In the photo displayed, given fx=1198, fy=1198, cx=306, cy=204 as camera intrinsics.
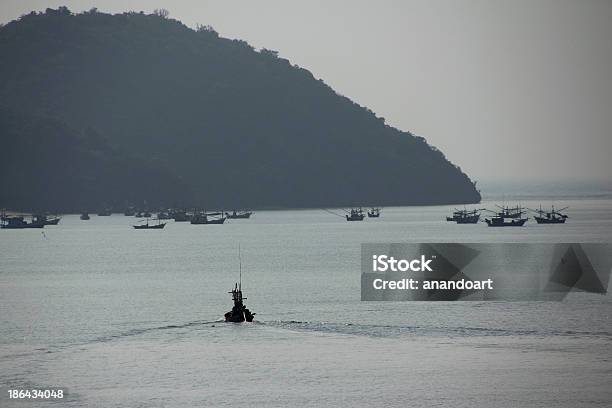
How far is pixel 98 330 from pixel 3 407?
73.2 ft

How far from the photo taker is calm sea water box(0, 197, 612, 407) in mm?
53156

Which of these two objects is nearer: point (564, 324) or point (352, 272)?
point (564, 324)

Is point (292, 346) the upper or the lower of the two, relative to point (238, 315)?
lower

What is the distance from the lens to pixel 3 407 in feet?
166

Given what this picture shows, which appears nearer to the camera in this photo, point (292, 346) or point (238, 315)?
point (292, 346)

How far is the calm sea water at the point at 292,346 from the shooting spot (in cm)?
5316

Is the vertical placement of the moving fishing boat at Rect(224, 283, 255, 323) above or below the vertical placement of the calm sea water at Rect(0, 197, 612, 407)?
above

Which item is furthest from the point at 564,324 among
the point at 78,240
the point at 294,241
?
the point at 78,240

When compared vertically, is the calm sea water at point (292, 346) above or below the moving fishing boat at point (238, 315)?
below

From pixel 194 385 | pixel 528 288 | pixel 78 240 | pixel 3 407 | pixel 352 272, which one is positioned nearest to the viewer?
pixel 3 407

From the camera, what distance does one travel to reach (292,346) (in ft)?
213

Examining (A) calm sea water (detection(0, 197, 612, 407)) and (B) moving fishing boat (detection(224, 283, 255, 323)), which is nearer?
(A) calm sea water (detection(0, 197, 612, 407))

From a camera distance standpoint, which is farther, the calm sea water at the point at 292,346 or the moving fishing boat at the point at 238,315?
the moving fishing boat at the point at 238,315

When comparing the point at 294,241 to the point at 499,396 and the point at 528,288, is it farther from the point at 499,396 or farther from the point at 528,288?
the point at 499,396
